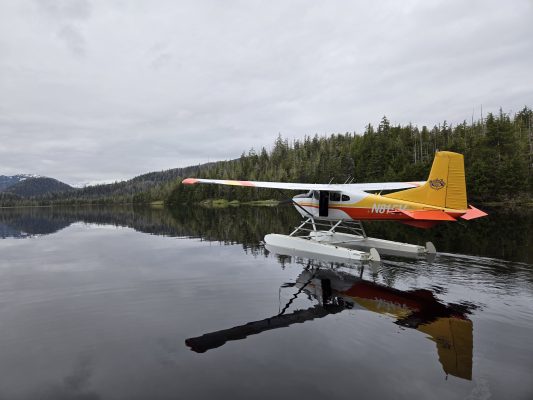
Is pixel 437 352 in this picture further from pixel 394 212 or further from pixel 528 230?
pixel 528 230

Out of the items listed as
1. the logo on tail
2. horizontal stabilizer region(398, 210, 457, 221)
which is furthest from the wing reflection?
the logo on tail

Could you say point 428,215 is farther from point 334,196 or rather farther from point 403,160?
point 403,160

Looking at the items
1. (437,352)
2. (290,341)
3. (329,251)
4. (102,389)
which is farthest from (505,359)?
(329,251)

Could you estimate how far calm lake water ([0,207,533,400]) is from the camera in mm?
4305

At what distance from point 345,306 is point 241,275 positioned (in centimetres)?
399

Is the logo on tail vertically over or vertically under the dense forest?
under

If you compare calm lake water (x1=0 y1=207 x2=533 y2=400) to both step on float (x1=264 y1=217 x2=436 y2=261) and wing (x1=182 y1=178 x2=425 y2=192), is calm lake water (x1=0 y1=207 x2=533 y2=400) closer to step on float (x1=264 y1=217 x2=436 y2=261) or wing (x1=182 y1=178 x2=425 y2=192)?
step on float (x1=264 y1=217 x2=436 y2=261)

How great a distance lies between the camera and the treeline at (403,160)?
49.6 meters

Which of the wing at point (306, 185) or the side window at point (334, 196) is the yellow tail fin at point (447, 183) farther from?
the side window at point (334, 196)

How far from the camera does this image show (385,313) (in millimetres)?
6633

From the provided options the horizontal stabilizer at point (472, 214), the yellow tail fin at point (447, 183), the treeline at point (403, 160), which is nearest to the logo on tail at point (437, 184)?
the yellow tail fin at point (447, 183)

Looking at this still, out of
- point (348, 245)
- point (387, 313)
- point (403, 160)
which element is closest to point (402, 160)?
point (403, 160)

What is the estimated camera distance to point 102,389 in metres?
4.33

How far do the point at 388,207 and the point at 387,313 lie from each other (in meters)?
6.16
